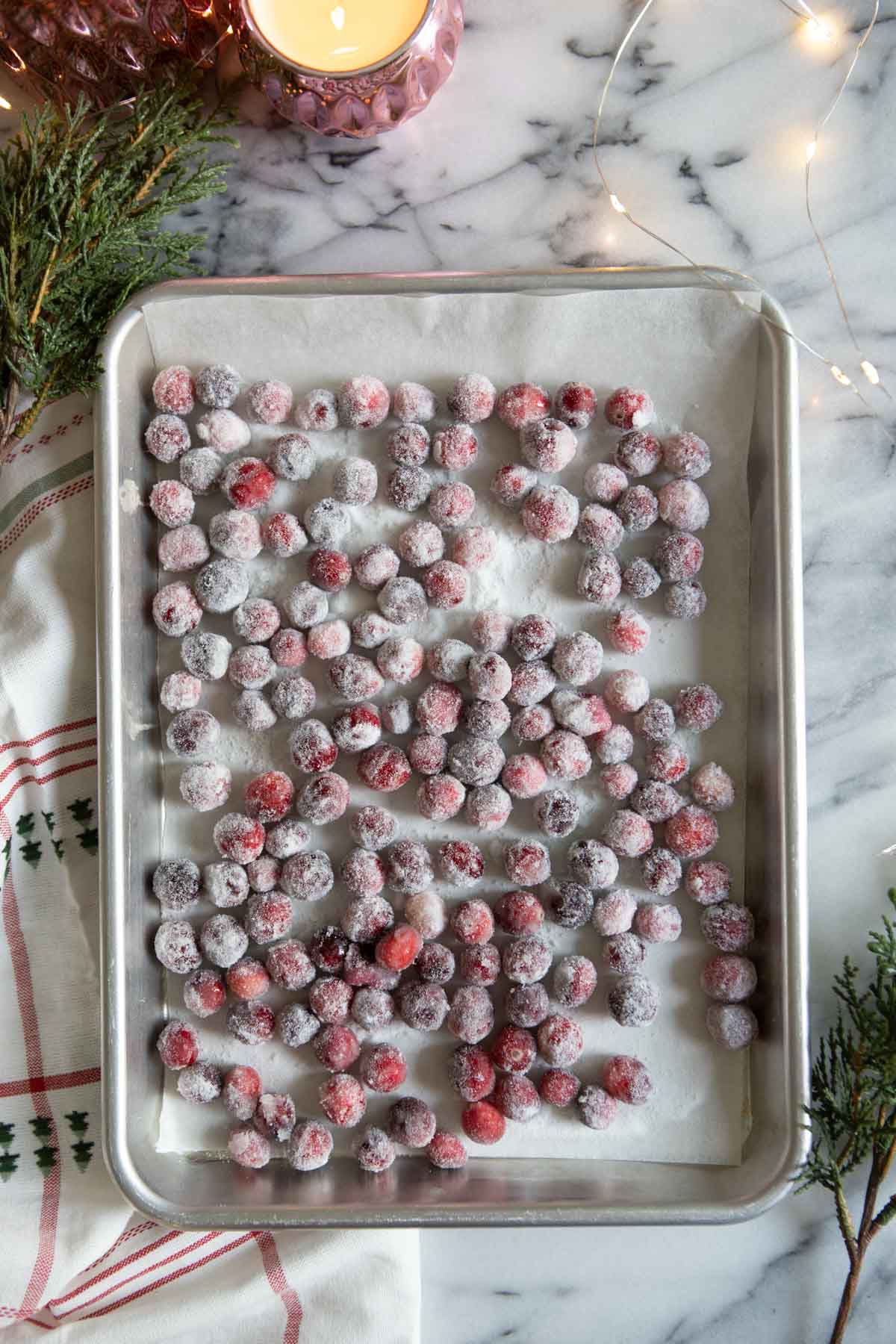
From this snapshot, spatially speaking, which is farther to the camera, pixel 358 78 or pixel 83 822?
pixel 83 822

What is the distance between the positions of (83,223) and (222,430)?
0.76 feet

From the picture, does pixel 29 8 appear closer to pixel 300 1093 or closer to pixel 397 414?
pixel 397 414

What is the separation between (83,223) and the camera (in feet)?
3.30

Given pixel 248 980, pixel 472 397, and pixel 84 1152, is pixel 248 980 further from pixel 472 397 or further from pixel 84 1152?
pixel 472 397

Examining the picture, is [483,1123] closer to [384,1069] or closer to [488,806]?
[384,1069]

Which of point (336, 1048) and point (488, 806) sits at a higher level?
point (488, 806)

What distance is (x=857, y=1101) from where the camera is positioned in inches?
41.1

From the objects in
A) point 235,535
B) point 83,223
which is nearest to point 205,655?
point 235,535


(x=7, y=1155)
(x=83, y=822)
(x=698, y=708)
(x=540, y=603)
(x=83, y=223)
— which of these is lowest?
(x=7, y=1155)

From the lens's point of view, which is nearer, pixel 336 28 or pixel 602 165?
pixel 336 28

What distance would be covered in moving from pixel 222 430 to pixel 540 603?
38 cm

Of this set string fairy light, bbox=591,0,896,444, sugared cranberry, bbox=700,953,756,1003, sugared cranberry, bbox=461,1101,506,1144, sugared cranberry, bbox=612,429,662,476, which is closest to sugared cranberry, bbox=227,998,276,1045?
sugared cranberry, bbox=461,1101,506,1144

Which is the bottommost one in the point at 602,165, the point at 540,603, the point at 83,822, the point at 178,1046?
the point at 178,1046

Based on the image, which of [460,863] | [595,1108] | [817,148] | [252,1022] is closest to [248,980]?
[252,1022]
